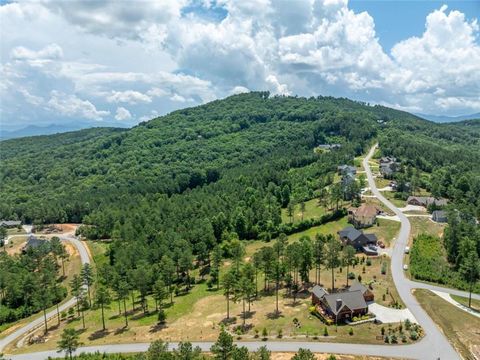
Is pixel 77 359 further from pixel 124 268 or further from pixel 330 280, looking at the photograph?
pixel 330 280

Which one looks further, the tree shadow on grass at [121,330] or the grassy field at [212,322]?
the tree shadow on grass at [121,330]

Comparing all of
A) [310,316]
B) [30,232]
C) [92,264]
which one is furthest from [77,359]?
[30,232]

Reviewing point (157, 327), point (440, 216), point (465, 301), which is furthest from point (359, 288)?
point (440, 216)

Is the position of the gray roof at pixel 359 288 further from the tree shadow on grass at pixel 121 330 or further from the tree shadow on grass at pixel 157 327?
the tree shadow on grass at pixel 121 330

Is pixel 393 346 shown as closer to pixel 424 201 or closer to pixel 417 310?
pixel 417 310

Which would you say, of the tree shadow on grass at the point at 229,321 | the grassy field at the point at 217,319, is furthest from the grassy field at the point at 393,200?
the tree shadow on grass at the point at 229,321

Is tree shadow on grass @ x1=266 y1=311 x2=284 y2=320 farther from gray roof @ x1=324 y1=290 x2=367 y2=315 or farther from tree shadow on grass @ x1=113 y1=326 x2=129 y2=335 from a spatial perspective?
tree shadow on grass @ x1=113 y1=326 x2=129 y2=335
